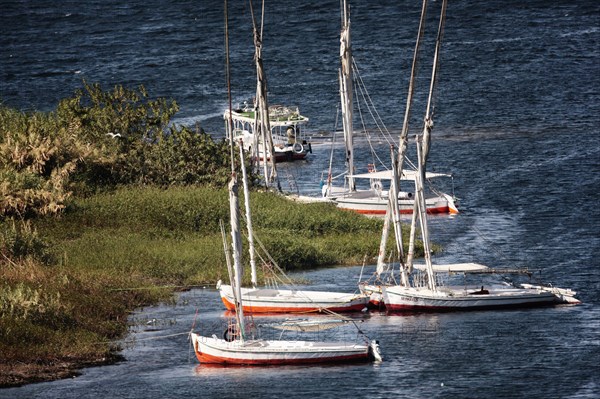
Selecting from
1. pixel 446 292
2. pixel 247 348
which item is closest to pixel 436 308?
pixel 446 292

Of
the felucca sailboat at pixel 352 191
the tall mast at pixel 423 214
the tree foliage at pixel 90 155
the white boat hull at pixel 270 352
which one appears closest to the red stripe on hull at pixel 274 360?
the white boat hull at pixel 270 352

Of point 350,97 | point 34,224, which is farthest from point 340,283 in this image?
point 350,97

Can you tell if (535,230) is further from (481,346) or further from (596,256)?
(481,346)

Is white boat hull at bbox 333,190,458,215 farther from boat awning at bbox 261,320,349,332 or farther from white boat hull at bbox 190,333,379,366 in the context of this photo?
white boat hull at bbox 190,333,379,366

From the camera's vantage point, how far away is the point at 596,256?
234 ft

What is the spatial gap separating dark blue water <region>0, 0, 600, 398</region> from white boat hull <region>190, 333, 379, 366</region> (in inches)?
22.3

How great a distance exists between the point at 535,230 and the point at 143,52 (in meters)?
89.0

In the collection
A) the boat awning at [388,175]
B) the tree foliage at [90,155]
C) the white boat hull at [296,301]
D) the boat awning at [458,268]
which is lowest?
the boat awning at [388,175]

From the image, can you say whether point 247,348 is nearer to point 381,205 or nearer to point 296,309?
point 296,309

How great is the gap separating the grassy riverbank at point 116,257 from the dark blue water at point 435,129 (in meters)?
1.58

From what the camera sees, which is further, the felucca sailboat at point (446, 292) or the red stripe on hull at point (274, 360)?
the felucca sailboat at point (446, 292)

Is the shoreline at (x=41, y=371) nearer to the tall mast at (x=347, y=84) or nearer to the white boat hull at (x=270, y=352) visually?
the white boat hull at (x=270, y=352)

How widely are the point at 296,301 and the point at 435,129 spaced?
57.7 meters

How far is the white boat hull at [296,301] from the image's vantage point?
195 feet
